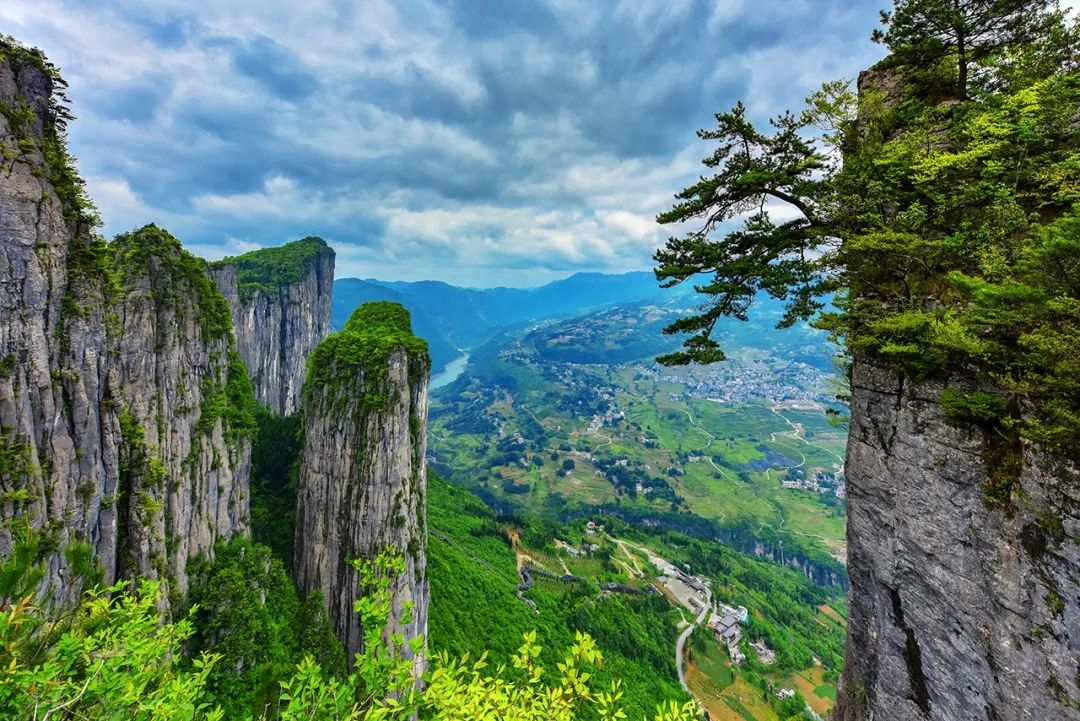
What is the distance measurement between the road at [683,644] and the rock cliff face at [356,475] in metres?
43.6

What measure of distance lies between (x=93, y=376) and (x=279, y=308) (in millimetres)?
65891

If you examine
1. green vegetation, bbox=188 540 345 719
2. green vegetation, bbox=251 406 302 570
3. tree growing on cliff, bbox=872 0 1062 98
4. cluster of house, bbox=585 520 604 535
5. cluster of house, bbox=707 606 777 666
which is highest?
tree growing on cliff, bbox=872 0 1062 98

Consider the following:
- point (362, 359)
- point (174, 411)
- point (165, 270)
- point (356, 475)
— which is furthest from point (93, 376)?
point (356, 475)

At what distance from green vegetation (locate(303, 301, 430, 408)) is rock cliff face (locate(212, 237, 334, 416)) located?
43.1m

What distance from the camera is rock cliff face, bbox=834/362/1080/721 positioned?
7.13 metres

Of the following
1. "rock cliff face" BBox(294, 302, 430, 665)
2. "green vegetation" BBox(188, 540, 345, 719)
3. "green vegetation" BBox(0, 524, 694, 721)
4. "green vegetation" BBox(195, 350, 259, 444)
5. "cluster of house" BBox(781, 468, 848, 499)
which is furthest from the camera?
"cluster of house" BBox(781, 468, 848, 499)

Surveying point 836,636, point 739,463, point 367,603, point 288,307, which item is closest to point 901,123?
point 367,603

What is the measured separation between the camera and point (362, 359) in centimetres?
2814

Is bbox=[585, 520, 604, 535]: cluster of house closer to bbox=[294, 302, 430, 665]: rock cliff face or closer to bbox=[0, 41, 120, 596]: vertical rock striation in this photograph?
bbox=[294, 302, 430, 665]: rock cliff face

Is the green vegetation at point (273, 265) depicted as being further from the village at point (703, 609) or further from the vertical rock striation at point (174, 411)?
the village at point (703, 609)

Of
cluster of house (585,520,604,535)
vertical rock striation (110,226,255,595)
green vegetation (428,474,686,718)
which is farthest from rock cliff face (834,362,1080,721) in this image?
cluster of house (585,520,604,535)

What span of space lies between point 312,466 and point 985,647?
30.9 meters

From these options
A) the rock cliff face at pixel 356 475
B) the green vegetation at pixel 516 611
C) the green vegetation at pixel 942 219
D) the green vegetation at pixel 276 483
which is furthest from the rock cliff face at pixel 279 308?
the green vegetation at pixel 942 219

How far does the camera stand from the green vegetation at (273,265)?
2763 inches
